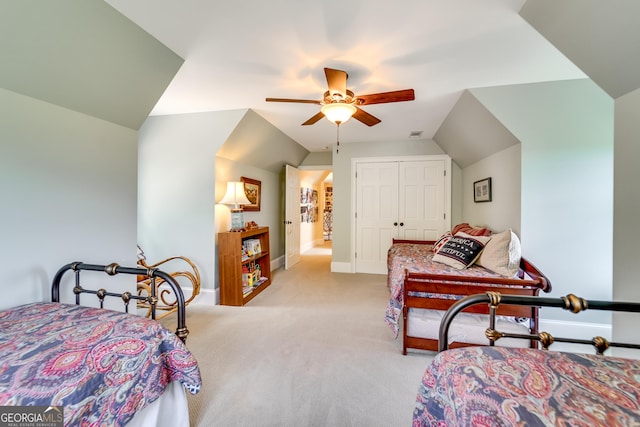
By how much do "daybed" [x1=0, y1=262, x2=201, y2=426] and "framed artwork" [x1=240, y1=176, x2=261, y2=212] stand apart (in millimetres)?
2620

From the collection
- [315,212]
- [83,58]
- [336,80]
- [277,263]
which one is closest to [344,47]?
[336,80]

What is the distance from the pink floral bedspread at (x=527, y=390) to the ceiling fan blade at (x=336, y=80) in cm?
185

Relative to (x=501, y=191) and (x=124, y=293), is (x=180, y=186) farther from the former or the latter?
(x=501, y=191)

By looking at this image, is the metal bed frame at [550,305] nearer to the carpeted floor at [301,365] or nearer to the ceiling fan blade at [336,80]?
the carpeted floor at [301,365]

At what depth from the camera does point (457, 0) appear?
1.44 meters

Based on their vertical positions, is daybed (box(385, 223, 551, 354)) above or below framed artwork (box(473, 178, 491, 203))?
below

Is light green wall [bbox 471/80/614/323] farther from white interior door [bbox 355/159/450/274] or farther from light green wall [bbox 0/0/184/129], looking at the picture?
light green wall [bbox 0/0/184/129]

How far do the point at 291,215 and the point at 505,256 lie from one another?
149 inches

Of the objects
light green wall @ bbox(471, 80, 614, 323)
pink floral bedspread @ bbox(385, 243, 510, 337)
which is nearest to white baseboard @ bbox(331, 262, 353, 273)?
pink floral bedspread @ bbox(385, 243, 510, 337)

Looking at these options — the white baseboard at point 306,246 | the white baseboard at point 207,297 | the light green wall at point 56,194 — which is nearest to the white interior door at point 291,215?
the white baseboard at point 306,246

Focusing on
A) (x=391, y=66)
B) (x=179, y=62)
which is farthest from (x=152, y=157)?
(x=391, y=66)

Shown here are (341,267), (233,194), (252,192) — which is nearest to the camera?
(233,194)

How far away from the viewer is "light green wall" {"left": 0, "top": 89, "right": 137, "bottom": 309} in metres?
1.43

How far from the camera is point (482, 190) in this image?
3.45m
